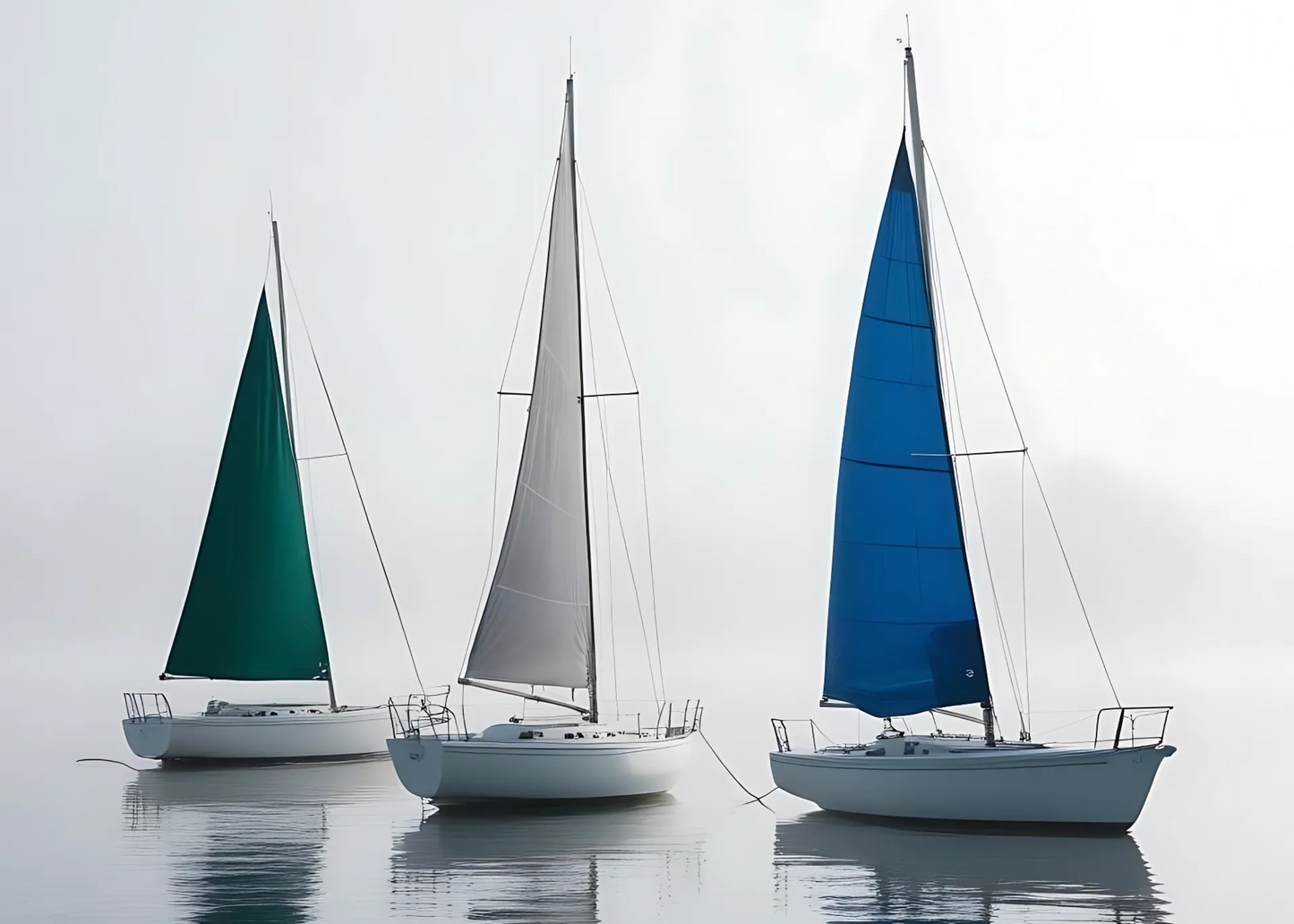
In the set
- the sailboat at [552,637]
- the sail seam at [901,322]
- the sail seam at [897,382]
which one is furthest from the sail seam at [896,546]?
the sailboat at [552,637]

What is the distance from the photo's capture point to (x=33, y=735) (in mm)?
41656

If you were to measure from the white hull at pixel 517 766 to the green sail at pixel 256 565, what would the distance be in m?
8.32

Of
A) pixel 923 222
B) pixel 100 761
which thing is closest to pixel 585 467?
pixel 923 222

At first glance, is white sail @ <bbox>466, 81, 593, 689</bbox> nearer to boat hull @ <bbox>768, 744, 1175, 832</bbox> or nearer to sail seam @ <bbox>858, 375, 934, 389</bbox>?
sail seam @ <bbox>858, 375, 934, 389</bbox>

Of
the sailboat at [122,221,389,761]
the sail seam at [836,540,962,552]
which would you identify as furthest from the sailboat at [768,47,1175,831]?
the sailboat at [122,221,389,761]

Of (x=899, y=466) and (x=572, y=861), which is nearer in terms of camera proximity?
(x=572, y=861)

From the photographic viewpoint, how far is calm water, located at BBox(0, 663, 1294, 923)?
51.1 ft

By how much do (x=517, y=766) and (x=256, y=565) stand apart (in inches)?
407

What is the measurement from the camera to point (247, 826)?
21.0 meters

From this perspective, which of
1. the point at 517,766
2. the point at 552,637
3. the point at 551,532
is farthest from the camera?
the point at 551,532

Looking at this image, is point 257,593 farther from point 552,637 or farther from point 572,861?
point 572,861

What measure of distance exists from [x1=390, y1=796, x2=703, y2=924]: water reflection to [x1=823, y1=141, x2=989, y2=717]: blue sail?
3.69m

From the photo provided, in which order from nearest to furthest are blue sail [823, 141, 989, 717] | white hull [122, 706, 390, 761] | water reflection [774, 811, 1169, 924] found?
water reflection [774, 811, 1169, 924] < blue sail [823, 141, 989, 717] < white hull [122, 706, 390, 761]

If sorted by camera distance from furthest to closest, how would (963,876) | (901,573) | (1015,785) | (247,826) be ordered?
(901,573) < (247,826) < (1015,785) < (963,876)
